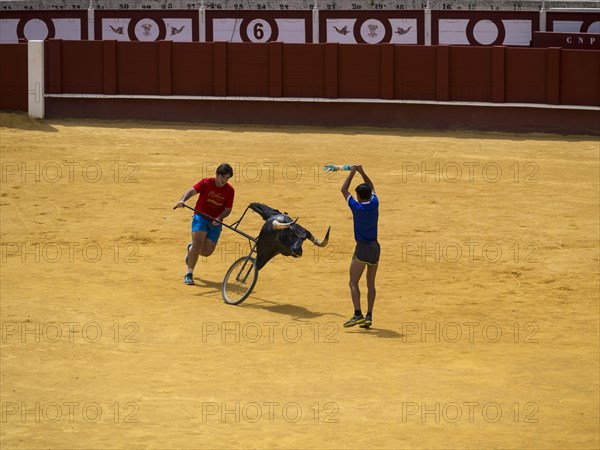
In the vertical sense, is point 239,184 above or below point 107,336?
above

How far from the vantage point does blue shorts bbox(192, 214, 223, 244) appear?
13.5 metres

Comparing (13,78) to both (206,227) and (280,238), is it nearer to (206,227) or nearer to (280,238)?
(206,227)

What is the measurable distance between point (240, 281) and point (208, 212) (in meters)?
0.90

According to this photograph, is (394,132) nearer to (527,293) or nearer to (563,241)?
(563,241)

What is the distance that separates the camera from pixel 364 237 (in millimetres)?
11859

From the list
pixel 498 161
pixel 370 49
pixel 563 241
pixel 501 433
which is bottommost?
pixel 501 433

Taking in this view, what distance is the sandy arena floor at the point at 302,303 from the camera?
31.4 feet

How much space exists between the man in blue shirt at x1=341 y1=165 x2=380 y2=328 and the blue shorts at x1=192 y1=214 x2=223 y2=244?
81.9 inches

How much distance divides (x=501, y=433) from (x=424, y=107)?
14738mm

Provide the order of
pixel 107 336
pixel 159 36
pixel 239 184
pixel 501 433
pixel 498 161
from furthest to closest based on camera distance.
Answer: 1. pixel 159 36
2. pixel 498 161
3. pixel 239 184
4. pixel 107 336
5. pixel 501 433

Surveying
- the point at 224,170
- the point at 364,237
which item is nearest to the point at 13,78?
the point at 224,170

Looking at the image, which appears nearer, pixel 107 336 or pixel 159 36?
pixel 107 336

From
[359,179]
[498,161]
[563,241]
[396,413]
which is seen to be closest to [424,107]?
[498,161]

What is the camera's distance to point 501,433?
933 centimetres
